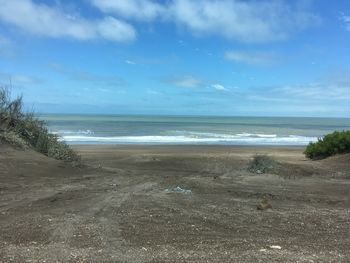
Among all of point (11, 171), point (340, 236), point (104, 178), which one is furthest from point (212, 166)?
point (340, 236)

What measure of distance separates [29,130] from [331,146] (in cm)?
1260

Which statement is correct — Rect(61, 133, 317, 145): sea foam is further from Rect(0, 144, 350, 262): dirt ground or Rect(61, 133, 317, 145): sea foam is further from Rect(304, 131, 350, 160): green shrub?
Rect(0, 144, 350, 262): dirt ground

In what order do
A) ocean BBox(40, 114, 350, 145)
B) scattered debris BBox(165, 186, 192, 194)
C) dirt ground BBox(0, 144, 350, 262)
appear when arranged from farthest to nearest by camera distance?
ocean BBox(40, 114, 350, 145) → scattered debris BBox(165, 186, 192, 194) → dirt ground BBox(0, 144, 350, 262)

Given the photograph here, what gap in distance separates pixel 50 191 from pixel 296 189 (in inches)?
199

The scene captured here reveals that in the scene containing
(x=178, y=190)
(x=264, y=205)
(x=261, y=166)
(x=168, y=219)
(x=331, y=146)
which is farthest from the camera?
(x=331, y=146)

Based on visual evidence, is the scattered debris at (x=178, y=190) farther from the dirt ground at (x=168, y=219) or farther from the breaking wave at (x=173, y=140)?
the breaking wave at (x=173, y=140)

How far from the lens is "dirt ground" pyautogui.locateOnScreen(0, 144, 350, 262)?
5.60 m

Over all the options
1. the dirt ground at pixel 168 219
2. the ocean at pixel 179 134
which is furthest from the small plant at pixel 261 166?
the ocean at pixel 179 134

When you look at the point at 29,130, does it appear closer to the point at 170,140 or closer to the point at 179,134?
the point at 170,140

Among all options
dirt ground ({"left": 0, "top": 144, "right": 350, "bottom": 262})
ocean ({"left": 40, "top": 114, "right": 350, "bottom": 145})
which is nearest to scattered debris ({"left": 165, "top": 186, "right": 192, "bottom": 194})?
dirt ground ({"left": 0, "top": 144, "right": 350, "bottom": 262})

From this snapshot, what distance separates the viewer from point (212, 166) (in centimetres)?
1855

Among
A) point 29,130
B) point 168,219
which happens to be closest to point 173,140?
point 29,130

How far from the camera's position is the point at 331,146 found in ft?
69.9

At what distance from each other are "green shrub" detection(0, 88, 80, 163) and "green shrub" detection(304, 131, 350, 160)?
11.0 metres
